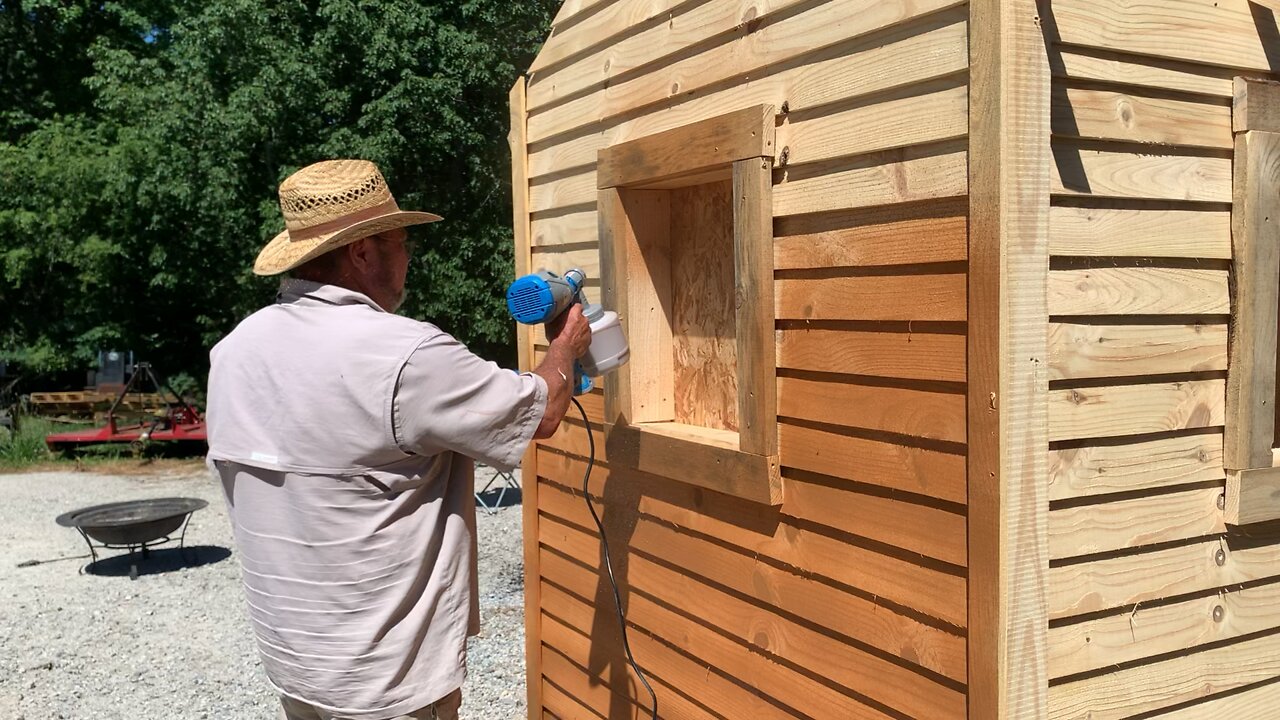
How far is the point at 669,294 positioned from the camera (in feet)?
11.6

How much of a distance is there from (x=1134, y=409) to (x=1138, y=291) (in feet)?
0.89

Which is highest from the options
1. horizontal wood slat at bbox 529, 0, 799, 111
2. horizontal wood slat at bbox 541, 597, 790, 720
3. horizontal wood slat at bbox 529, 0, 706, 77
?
horizontal wood slat at bbox 529, 0, 706, 77

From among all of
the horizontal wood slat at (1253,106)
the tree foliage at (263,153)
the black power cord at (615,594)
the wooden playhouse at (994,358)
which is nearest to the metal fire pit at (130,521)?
the tree foliage at (263,153)

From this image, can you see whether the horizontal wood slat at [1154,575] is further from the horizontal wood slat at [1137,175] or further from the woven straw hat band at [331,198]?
the woven straw hat band at [331,198]

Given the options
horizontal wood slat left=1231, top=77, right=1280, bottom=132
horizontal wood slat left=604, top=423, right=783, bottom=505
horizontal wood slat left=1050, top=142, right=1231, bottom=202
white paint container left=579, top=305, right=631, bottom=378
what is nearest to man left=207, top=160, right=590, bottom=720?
white paint container left=579, top=305, right=631, bottom=378

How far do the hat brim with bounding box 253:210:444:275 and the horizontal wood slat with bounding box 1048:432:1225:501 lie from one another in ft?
5.64

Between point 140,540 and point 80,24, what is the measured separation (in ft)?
58.1

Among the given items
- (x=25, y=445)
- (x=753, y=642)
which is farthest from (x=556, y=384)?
(x=25, y=445)

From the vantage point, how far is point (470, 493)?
2729 millimetres

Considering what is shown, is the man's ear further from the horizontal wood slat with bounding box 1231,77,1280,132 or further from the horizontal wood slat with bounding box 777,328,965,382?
the horizontal wood slat with bounding box 1231,77,1280,132

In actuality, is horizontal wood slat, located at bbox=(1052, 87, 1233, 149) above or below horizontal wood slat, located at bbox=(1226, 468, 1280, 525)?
above

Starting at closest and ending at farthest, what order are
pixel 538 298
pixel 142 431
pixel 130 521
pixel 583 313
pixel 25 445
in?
1. pixel 538 298
2. pixel 583 313
3. pixel 130 521
4. pixel 142 431
5. pixel 25 445

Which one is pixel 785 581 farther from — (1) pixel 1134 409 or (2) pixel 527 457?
(2) pixel 527 457

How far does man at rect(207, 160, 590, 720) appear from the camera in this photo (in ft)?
8.08
